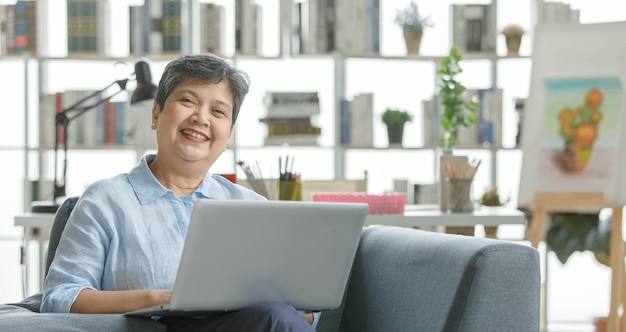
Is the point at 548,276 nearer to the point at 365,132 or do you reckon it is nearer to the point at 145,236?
the point at 365,132

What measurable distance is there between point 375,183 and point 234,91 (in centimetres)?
340

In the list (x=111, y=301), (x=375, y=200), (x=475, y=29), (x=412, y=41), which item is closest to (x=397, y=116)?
(x=412, y=41)

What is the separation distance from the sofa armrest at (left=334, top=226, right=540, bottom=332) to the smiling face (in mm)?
468

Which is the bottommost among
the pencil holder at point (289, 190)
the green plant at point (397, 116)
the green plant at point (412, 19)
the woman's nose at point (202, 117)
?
the pencil holder at point (289, 190)

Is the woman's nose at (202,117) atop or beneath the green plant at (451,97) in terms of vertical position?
beneath

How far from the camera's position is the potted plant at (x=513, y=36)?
5.52 m

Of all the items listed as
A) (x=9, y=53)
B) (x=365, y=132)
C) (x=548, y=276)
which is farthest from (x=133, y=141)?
(x=548, y=276)

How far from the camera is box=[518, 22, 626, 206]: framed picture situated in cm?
421

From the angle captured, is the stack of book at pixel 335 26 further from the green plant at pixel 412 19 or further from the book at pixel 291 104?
the book at pixel 291 104

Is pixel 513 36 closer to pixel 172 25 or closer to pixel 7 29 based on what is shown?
pixel 172 25

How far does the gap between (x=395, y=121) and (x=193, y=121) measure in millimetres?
3276

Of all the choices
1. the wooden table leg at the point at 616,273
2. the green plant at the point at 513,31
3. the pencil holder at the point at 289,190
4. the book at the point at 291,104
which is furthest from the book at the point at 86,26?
the wooden table leg at the point at 616,273

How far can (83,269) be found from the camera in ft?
6.78

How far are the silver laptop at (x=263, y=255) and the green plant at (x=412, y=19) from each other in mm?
3691
